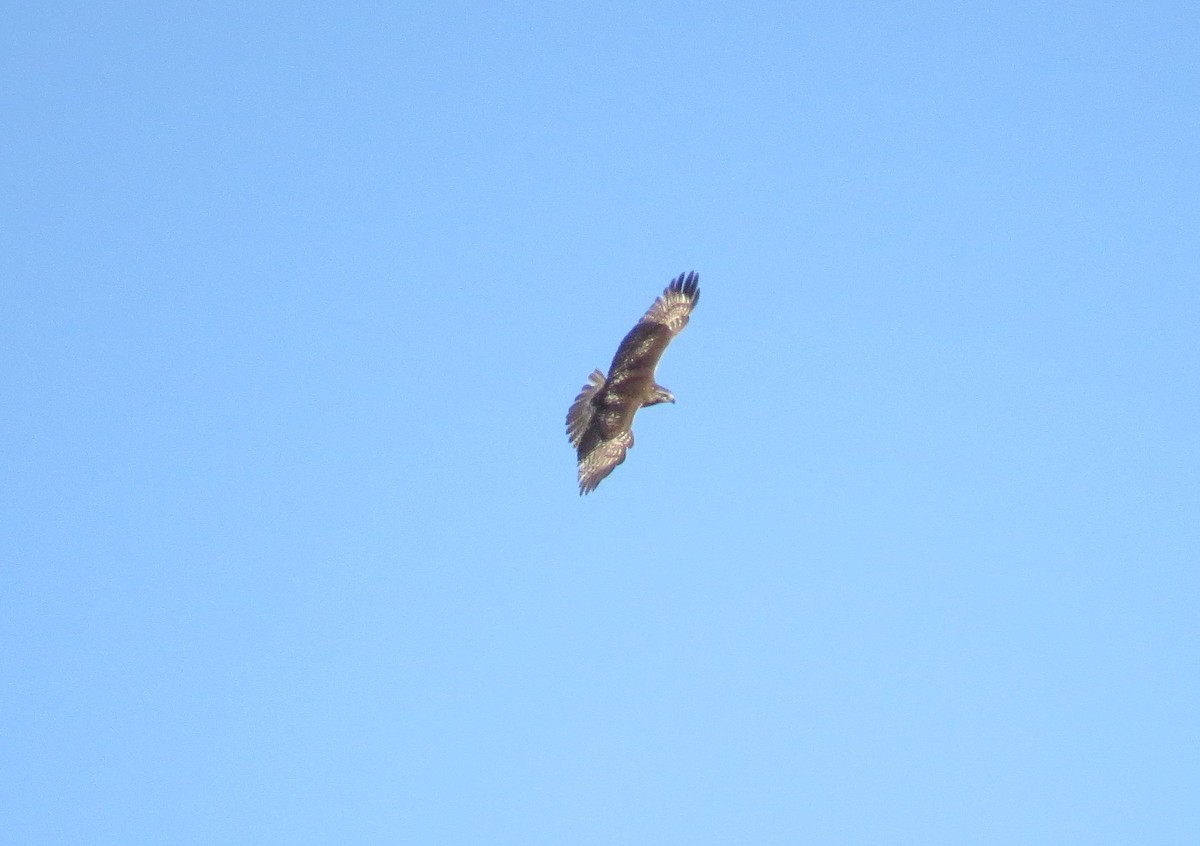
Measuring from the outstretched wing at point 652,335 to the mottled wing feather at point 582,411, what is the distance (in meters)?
0.48

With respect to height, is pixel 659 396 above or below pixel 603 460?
above

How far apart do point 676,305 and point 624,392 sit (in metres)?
1.80

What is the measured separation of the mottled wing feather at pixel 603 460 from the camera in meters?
45.8

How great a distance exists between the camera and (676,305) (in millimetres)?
45938

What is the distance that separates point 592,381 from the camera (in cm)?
4619

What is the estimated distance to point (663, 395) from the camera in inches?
1816

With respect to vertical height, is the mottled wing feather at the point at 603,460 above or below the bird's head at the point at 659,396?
below

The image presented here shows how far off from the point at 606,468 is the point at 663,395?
165 cm

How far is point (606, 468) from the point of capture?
150ft

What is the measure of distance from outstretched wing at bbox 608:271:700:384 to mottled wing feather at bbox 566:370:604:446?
484mm

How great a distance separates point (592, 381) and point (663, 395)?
1.27 m

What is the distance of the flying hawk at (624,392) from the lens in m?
45.4

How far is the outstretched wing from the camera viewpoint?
45375 mm

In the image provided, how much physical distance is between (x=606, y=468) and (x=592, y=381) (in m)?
1.58
